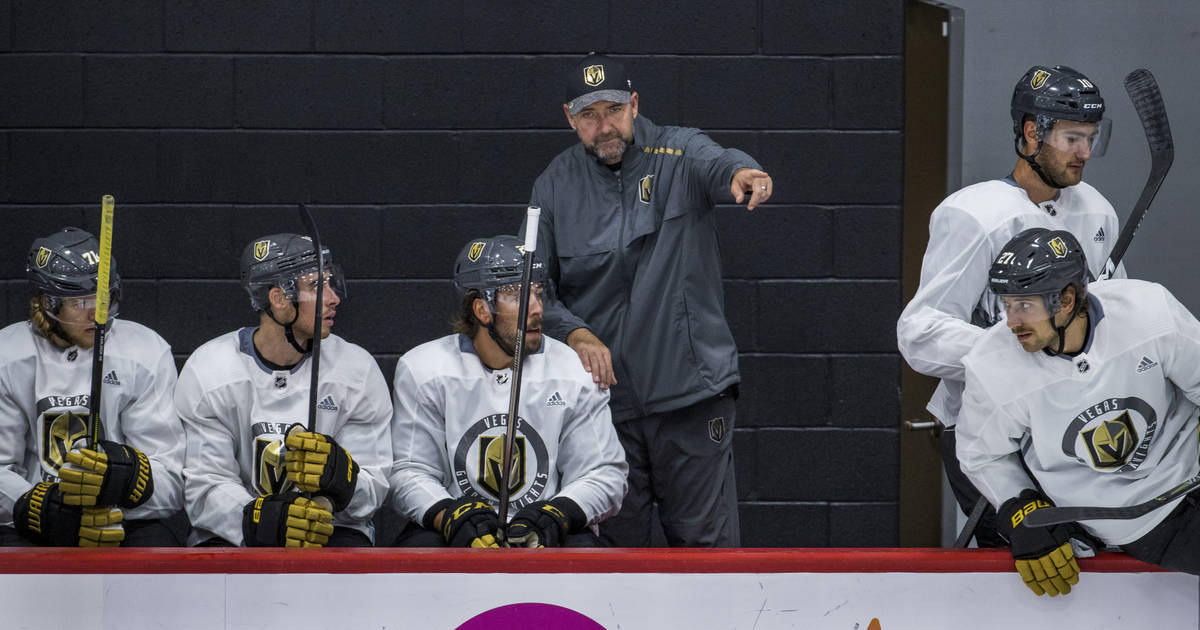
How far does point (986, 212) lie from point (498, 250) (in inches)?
44.8

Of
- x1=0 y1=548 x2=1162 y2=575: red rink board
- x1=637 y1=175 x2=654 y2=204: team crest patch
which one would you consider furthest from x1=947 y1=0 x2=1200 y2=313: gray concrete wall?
x1=0 y1=548 x2=1162 y2=575: red rink board

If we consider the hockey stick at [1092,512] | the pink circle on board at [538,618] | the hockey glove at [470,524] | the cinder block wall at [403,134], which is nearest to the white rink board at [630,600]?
the pink circle on board at [538,618]

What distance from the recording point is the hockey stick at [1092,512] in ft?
7.56

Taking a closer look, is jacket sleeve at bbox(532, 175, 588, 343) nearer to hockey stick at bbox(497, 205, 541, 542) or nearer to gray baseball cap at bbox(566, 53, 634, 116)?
gray baseball cap at bbox(566, 53, 634, 116)

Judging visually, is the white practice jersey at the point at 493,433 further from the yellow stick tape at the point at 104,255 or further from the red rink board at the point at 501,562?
the yellow stick tape at the point at 104,255

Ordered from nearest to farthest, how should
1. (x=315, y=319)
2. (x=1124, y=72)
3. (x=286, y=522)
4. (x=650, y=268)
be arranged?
(x=286, y=522) < (x=315, y=319) < (x=650, y=268) < (x=1124, y=72)

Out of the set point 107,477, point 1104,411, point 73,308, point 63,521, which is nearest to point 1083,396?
point 1104,411

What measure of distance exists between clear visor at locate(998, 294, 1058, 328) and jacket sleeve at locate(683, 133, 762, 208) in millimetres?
861

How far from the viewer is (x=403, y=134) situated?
13.3 ft

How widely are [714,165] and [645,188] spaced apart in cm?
21

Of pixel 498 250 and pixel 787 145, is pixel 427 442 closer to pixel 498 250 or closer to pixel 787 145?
pixel 498 250

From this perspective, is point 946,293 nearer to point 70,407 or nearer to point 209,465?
point 209,465

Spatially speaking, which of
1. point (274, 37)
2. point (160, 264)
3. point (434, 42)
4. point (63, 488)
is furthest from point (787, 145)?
point (63, 488)

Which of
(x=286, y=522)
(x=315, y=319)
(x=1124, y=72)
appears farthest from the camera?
(x=1124, y=72)
